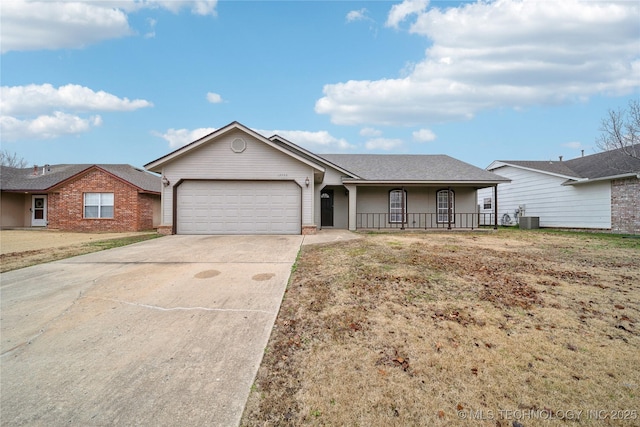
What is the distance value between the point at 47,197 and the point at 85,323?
22.6 meters

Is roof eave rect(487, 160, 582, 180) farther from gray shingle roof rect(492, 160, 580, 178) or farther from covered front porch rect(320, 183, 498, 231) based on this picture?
covered front porch rect(320, 183, 498, 231)

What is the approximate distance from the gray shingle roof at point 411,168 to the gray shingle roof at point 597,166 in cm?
524

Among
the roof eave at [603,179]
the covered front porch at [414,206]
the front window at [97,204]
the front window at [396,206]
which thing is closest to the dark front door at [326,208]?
the covered front porch at [414,206]

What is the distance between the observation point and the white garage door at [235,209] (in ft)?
43.2

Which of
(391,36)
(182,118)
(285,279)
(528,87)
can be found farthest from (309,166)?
(528,87)

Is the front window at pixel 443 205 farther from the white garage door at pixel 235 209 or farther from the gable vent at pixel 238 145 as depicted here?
the gable vent at pixel 238 145

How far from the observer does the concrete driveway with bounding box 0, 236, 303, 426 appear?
261 cm

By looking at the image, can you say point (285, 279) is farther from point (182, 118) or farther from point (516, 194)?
point (516, 194)

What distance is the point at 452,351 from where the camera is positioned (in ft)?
11.0

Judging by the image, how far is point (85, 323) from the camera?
14.0 ft

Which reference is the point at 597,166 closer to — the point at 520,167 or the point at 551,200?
the point at 551,200

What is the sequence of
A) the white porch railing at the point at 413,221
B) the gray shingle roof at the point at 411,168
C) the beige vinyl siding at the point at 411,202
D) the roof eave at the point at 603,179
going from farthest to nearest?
the beige vinyl siding at the point at 411,202 → the white porch railing at the point at 413,221 → the gray shingle roof at the point at 411,168 → the roof eave at the point at 603,179

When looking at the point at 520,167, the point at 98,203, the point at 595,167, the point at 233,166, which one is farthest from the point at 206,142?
the point at 595,167

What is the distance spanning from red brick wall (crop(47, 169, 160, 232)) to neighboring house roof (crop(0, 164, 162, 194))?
43 cm
